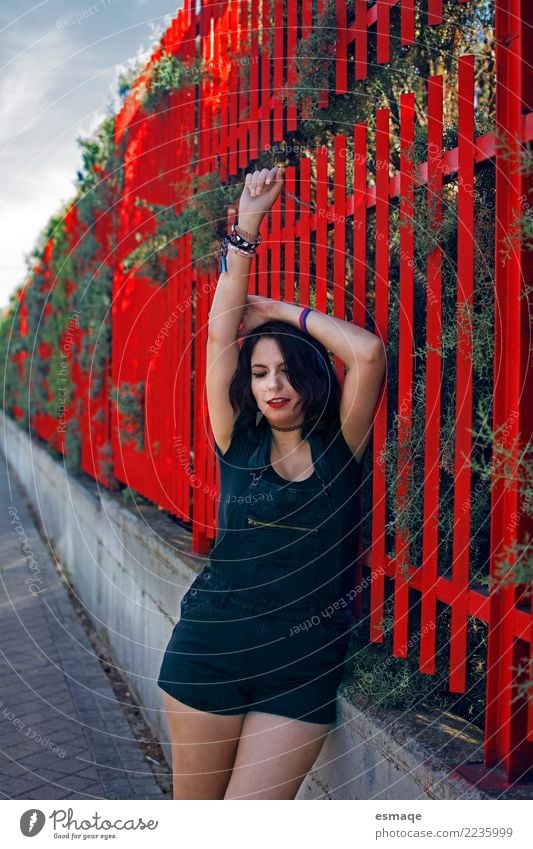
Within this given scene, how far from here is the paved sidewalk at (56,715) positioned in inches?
147

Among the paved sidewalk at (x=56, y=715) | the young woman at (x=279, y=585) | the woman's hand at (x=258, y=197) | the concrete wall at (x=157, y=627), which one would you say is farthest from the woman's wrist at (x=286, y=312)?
the paved sidewalk at (x=56, y=715)

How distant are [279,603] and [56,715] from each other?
2527 millimetres

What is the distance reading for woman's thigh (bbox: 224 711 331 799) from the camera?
92.3 inches

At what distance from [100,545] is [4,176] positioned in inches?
127

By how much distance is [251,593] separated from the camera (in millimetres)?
2510

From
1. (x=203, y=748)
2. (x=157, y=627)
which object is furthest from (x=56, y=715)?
(x=203, y=748)

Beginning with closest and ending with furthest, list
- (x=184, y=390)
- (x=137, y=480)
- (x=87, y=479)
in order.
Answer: (x=184, y=390), (x=137, y=480), (x=87, y=479)

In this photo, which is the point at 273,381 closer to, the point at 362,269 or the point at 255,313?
the point at 255,313

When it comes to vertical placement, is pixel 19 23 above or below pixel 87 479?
above

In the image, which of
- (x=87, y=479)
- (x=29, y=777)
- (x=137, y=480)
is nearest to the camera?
(x=29, y=777)

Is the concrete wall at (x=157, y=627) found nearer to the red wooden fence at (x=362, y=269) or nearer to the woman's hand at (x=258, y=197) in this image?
the red wooden fence at (x=362, y=269)

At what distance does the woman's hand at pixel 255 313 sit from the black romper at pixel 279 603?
0.43 metres

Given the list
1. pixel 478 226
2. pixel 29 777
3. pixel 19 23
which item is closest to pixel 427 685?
pixel 478 226
